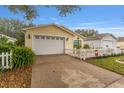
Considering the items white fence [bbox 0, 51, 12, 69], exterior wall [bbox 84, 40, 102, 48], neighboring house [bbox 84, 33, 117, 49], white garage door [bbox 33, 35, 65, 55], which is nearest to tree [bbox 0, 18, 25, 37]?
exterior wall [bbox 84, 40, 102, 48]

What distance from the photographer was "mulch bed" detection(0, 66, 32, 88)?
5.33 m

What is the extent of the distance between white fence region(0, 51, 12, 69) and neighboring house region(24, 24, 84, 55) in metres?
6.26

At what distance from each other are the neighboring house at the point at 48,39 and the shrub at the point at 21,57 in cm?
561

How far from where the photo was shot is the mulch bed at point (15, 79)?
5.33 metres

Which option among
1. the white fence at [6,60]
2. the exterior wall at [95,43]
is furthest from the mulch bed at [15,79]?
the exterior wall at [95,43]

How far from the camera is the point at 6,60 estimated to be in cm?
718

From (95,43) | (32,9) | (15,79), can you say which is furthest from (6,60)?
(95,43)

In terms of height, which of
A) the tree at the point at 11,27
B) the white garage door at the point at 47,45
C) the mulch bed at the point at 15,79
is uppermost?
the tree at the point at 11,27

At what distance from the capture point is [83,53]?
11844 millimetres

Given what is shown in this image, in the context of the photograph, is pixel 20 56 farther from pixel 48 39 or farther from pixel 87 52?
pixel 48 39

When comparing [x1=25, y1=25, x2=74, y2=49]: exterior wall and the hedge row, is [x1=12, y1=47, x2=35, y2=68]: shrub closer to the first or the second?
the hedge row

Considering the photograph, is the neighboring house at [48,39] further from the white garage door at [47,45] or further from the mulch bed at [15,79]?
the mulch bed at [15,79]

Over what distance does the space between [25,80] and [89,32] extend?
41.0m
